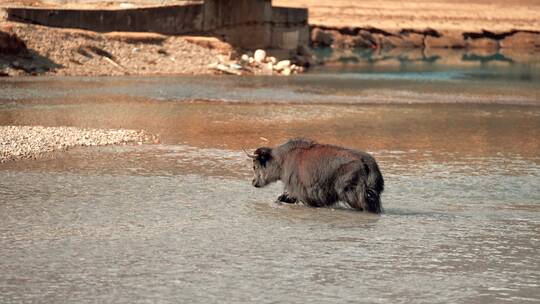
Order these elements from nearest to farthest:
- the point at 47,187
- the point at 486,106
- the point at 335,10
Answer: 1. the point at 47,187
2. the point at 486,106
3. the point at 335,10

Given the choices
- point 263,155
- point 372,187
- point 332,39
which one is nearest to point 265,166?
point 263,155

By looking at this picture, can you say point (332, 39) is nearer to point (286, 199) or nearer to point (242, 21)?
point (242, 21)

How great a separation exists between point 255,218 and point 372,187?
1.19 m

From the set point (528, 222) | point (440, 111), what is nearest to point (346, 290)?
point (528, 222)

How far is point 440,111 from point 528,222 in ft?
41.6

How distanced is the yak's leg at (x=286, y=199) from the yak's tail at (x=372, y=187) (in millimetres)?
849

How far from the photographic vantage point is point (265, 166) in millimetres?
11359

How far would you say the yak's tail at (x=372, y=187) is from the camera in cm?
1066

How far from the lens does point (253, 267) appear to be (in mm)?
8547

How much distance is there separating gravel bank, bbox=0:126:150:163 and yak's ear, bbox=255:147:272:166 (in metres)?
4.49

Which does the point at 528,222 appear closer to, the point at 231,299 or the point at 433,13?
the point at 231,299

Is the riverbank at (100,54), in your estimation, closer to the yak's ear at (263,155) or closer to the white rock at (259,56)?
the white rock at (259,56)

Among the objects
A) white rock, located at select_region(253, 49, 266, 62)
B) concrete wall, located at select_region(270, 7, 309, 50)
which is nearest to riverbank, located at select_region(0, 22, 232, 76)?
white rock, located at select_region(253, 49, 266, 62)

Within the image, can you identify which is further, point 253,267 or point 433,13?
point 433,13
